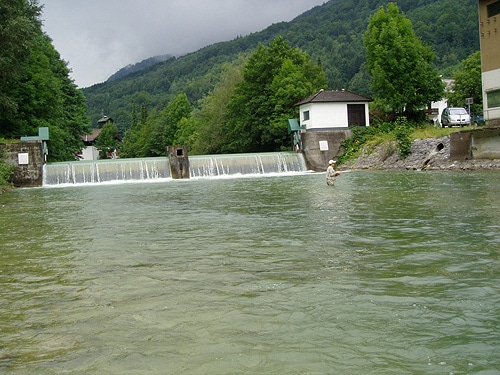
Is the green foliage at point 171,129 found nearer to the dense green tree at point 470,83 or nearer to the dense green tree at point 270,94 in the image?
the dense green tree at point 270,94

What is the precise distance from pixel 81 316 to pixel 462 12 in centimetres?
14443

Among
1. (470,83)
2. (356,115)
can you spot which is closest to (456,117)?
(356,115)

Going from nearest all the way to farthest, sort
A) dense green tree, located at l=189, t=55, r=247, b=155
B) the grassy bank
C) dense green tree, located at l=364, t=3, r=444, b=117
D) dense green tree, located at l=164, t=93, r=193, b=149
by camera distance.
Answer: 1. the grassy bank
2. dense green tree, located at l=364, t=3, r=444, b=117
3. dense green tree, located at l=189, t=55, r=247, b=155
4. dense green tree, located at l=164, t=93, r=193, b=149

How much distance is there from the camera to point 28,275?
8.76 metres

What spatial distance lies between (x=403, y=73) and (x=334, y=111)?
21.4 ft

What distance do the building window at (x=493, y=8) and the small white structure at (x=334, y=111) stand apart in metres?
15.8

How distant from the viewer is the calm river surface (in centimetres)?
502

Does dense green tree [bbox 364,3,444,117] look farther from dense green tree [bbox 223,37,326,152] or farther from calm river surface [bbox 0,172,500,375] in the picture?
calm river surface [bbox 0,172,500,375]

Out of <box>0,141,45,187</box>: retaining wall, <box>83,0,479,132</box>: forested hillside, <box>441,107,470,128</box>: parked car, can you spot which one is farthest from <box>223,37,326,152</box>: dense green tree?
<box>83,0,479,132</box>: forested hillside

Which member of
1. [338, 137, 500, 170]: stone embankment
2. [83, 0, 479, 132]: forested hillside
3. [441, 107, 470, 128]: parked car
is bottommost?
[338, 137, 500, 170]: stone embankment

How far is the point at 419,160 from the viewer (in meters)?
34.4

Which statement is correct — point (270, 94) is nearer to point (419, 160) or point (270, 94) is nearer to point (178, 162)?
point (178, 162)

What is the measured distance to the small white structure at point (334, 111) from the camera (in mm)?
45500

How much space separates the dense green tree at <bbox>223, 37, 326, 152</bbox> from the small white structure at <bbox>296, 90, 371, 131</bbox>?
180 inches
